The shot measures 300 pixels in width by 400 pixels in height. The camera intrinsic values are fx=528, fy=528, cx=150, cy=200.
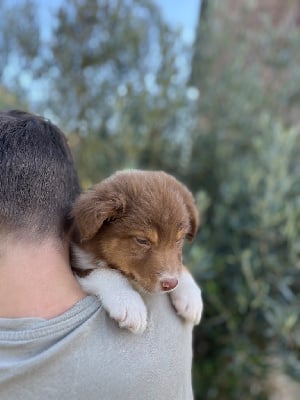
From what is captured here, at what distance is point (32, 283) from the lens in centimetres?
201

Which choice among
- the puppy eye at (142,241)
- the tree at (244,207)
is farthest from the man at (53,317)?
the tree at (244,207)

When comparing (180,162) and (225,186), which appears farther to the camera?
(180,162)

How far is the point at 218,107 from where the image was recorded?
226 inches

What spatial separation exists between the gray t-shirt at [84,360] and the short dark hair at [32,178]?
38 cm

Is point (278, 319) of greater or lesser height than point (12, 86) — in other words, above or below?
below

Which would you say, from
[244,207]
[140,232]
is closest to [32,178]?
[140,232]

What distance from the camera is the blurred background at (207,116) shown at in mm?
4812

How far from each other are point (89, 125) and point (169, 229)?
3478 millimetres

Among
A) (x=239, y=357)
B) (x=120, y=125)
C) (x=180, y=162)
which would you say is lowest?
(x=239, y=357)

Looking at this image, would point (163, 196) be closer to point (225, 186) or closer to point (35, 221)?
point (35, 221)

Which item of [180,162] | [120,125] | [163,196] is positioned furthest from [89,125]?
[163,196]

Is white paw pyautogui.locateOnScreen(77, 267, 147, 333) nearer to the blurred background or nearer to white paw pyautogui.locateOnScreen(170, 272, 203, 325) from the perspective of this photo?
white paw pyautogui.locateOnScreen(170, 272, 203, 325)

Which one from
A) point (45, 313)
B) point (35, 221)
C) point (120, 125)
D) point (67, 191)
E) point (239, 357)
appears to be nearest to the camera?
point (45, 313)

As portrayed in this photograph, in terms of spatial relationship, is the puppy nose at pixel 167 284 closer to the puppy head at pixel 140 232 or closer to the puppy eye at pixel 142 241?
the puppy head at pixel 140 232
